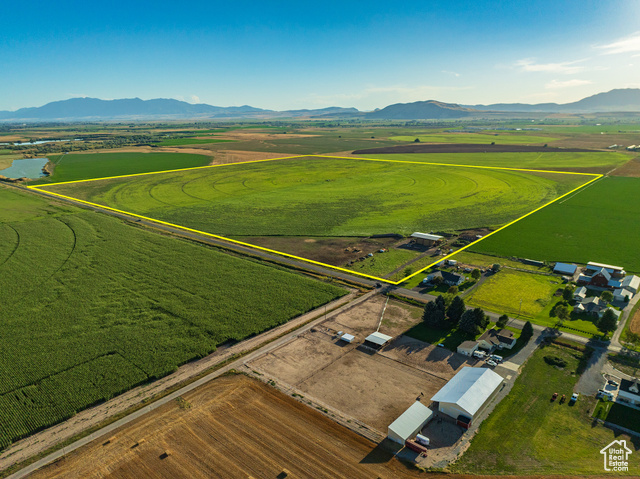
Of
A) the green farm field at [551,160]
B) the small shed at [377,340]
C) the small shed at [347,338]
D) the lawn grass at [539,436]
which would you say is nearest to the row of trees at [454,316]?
the small shed at [377,340]

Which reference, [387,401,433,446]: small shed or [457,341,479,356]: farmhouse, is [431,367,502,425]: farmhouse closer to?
[387,401,433,446]: small shed

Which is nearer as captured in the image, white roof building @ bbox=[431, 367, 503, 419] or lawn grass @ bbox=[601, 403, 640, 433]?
lawn grass @ bbox=[601, 403, 640, 433]

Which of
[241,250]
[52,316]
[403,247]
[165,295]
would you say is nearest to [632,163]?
[403,247]

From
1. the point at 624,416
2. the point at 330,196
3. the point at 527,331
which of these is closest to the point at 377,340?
the point at 527,331

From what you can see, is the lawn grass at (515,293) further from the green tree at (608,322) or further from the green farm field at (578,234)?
the green farm field at (578,234)

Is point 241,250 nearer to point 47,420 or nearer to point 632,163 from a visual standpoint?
point 47,420

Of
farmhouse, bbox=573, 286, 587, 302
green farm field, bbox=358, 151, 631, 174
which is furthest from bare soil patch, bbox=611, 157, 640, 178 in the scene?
farmhouse, bbox=573, 286, 587, 302
